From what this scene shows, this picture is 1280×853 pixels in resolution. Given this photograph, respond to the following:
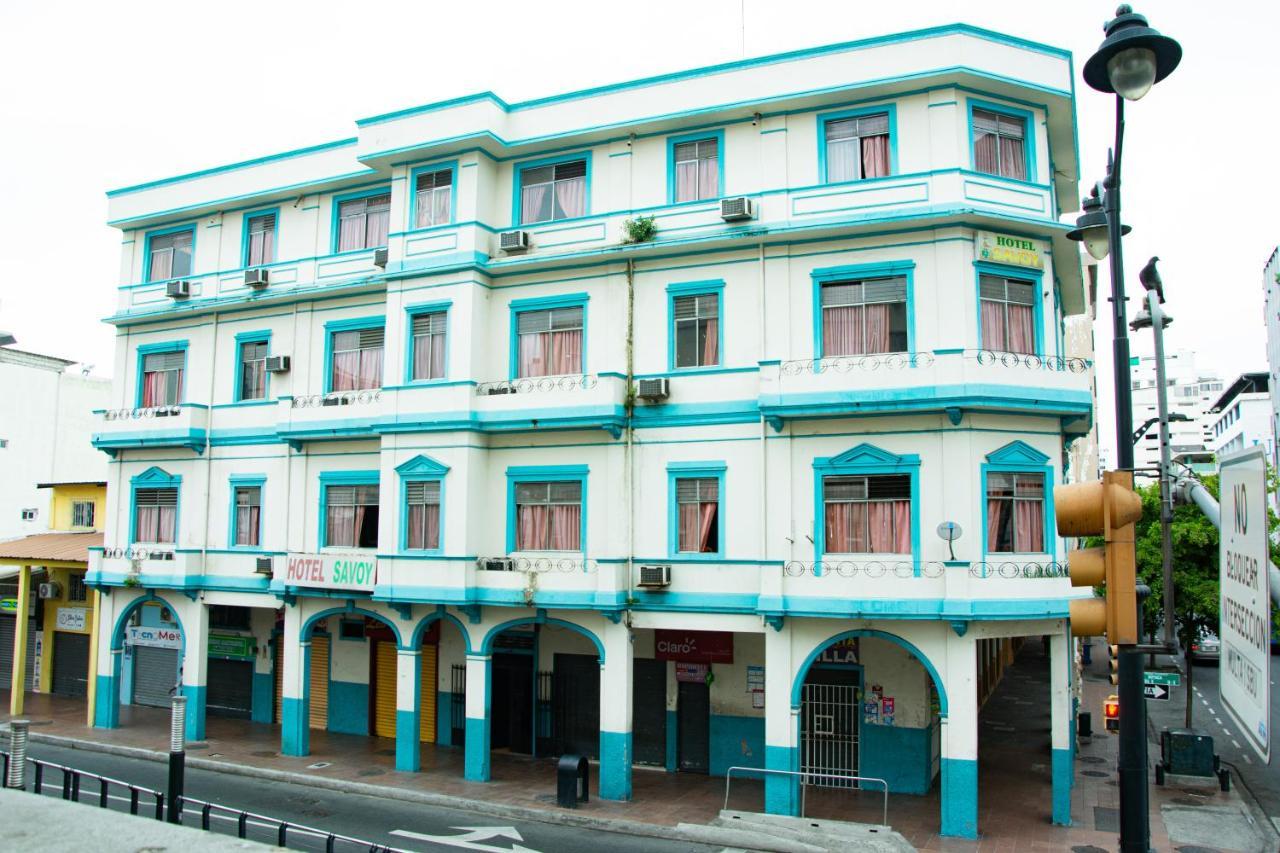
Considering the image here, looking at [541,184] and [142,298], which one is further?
[142,298]

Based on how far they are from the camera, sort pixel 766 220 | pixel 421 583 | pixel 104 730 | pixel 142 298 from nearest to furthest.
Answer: pixel 766 220 → pixel 421 583 → pixel 104 730 → pixel 142 298

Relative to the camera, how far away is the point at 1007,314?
1941 cm

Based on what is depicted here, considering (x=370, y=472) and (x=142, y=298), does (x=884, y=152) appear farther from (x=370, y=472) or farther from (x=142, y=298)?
(x=142, y=298)

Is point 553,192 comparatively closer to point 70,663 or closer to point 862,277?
point 862,277

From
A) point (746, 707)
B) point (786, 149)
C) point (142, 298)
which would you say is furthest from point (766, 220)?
point (142, 298)

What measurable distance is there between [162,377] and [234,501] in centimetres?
470

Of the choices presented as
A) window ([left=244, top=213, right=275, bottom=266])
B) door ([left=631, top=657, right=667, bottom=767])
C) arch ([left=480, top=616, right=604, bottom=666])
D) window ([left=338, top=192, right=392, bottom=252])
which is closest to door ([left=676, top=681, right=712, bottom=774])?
door ([left=631, top=657, right=667, bottom=767])

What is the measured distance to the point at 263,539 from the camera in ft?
83.0

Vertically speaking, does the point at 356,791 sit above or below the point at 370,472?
below

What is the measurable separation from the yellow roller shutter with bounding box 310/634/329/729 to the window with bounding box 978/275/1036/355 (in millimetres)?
19260

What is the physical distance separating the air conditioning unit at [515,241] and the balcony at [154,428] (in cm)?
1033

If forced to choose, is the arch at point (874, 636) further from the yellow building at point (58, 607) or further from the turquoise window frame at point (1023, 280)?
the yellow building at point (58, 607)

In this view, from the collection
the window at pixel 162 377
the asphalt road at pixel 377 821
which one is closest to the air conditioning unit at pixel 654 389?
the asphalt road at pixel 377 821

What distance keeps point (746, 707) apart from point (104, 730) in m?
17.7
